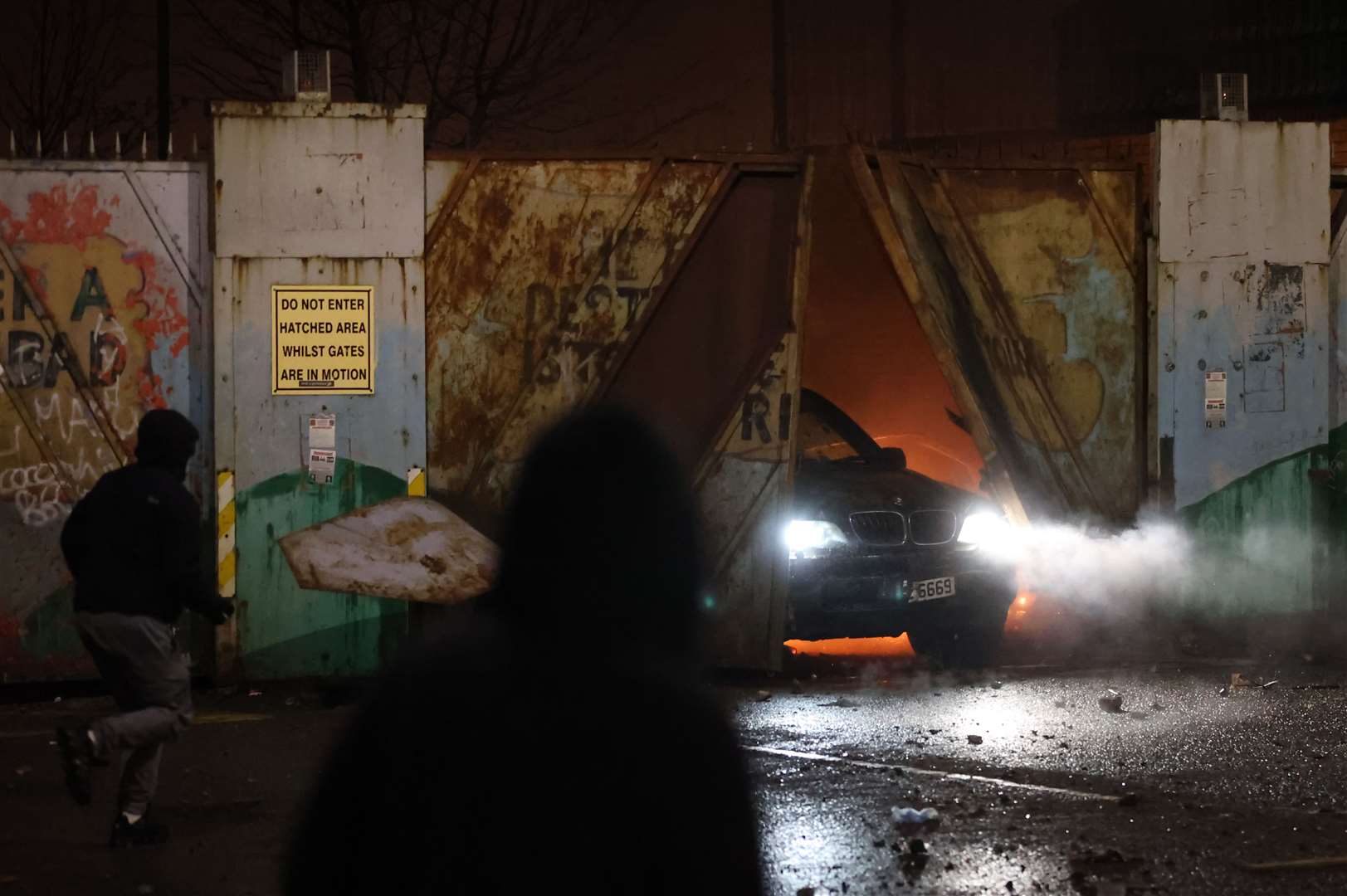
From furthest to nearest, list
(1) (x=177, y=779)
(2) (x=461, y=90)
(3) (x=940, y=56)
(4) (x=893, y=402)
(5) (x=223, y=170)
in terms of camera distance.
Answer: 1. (3) (x=940, y=56)
2. (2) (x=461, y=90)
3. (4) (x=893, y=402)
4. (5) (x=223, y=170)
5. (1) (x=177, y=779)

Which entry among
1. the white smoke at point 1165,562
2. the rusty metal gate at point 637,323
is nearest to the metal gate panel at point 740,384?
the rusty metal gate at point 637,323

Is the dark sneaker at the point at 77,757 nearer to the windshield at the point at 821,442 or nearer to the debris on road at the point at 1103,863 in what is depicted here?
the debris on road at the point at 1103,863

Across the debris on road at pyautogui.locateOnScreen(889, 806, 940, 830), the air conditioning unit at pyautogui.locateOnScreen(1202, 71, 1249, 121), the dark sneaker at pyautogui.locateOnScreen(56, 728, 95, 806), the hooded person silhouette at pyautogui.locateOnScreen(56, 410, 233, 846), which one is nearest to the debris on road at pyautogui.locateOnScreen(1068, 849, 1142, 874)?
the debris on road at pyautogui.locateOnScreen(889, 806, 940, 830)

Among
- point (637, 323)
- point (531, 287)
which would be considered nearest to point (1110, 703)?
point (637, 323)

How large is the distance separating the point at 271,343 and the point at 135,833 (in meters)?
4.23

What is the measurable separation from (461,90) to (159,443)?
12977 millimetres

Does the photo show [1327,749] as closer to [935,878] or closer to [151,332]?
[935,878]

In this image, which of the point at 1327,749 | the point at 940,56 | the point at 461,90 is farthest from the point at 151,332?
the point at 940,56

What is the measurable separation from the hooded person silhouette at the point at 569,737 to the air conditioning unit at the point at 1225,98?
10003 millimetres

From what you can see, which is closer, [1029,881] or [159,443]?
[1029,881]

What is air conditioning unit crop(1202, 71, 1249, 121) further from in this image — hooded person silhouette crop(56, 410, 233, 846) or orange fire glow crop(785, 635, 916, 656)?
hooded person silhouette crop(56, 410, 233, 846)

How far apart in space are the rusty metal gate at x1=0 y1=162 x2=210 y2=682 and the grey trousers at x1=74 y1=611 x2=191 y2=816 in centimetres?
357

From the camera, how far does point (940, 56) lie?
23234 millimetres

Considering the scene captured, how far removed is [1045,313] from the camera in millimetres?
10906
